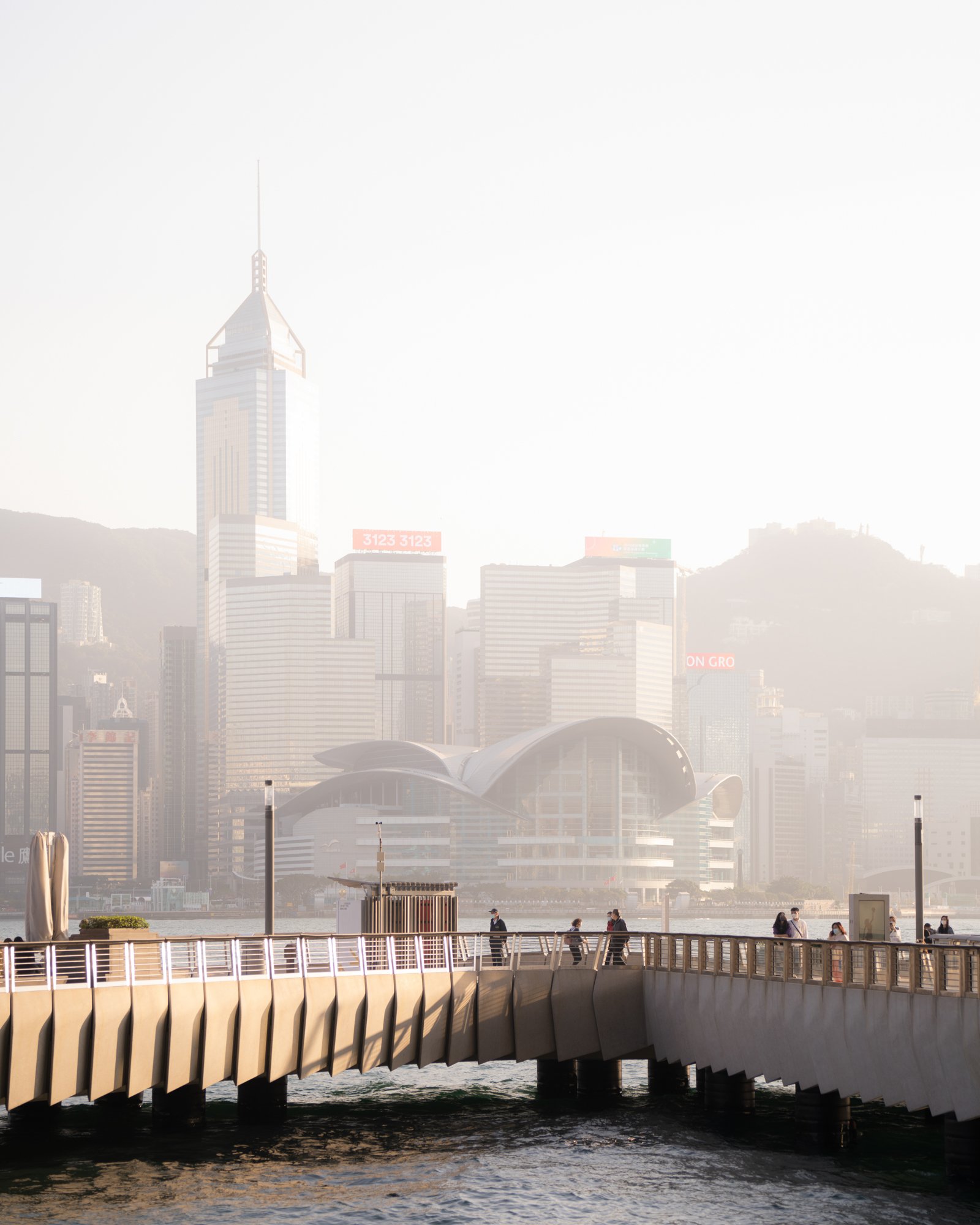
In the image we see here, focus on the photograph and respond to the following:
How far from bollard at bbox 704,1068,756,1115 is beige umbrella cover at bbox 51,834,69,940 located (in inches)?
532

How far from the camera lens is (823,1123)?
31516 mm

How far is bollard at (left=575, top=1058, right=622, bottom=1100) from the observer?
37062 mm

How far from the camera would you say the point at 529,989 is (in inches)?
1409

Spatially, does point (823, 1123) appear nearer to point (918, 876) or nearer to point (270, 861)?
point (918, 876)

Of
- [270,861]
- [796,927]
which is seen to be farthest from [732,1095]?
[270,861]

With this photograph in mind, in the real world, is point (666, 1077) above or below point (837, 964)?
below

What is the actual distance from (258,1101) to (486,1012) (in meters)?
5.01

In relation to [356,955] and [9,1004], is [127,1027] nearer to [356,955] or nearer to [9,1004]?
[9,1004]

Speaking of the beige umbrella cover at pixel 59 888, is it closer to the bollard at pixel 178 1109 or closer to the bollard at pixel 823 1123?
the bollard at pixel 178 1109

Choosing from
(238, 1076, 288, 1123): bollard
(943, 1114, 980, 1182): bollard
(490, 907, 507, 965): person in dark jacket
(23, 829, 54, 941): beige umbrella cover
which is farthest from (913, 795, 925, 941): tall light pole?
(23, 829, 54, 941): beige umbrella cover

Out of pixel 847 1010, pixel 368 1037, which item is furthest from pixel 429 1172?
pixel 847 1010

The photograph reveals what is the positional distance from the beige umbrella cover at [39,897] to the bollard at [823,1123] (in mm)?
14786

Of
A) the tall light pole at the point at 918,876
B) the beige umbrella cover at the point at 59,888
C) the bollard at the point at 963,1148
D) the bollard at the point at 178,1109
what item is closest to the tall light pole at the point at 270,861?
the bollard at the point at 178,1109

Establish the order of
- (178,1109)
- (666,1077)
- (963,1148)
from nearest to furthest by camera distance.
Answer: (963,1148)
(178,1109)
(666,1077)
